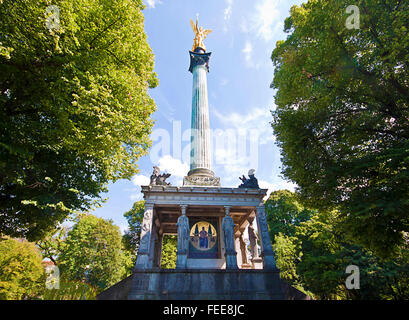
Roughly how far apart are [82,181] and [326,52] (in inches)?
595

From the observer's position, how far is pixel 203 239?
17.3 m

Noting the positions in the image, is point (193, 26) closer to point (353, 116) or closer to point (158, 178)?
point (158, 178)

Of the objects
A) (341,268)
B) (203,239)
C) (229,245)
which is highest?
(203,239)

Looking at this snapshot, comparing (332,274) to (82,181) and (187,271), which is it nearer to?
(187,271)

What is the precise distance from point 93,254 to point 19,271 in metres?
11.7

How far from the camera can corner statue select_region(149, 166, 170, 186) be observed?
16317 millimetres

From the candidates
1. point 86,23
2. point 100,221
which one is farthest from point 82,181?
point 100,221

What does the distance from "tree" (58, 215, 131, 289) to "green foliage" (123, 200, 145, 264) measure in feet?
16.4

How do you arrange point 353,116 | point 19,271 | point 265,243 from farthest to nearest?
point 19,271 < point 265,243 < point 353,116

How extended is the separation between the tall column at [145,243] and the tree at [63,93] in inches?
189

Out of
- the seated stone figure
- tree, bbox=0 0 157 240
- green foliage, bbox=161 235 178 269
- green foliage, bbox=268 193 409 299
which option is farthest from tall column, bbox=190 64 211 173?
green foliage, bbox=161 235 178 269

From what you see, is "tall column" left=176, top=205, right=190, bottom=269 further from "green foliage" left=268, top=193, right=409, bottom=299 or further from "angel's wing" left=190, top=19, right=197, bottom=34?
"angel's wing" left=190, top=19, right=197, bottom=34

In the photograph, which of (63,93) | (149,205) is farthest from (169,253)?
(63,93)

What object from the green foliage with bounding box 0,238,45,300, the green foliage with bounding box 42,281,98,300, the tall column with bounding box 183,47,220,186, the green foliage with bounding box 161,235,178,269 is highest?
the tall column with bounding box 183,47,220,186
